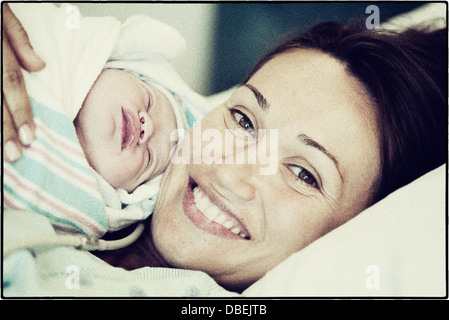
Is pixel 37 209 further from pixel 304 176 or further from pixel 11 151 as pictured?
pixel 304 176

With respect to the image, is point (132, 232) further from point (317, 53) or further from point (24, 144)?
point (317, 53)

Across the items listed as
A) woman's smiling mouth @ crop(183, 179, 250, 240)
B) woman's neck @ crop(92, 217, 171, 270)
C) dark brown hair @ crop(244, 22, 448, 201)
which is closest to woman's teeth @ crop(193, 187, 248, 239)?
woman's smiling mouth @ crop(183, 179, 250, 240)

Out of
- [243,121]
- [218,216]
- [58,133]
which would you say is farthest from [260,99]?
[58,133]

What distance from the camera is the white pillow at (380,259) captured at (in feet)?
1.50

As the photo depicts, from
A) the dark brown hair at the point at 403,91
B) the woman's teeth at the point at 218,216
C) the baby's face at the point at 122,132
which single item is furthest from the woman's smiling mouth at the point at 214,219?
the dark brown hair at the point at 403,91

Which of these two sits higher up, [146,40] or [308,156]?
[146,40]

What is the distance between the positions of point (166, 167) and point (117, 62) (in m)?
0.20

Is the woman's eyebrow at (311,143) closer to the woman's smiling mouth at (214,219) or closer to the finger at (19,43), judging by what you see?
the woman's smiling mouth at (214,219)

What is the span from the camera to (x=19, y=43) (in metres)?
0.51

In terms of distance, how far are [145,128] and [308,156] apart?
0.79ft

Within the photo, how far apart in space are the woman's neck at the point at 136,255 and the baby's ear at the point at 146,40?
1.01 feet

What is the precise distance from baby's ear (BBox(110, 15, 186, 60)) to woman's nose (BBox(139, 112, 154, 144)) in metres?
0.14

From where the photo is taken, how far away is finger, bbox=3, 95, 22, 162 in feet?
1.59
